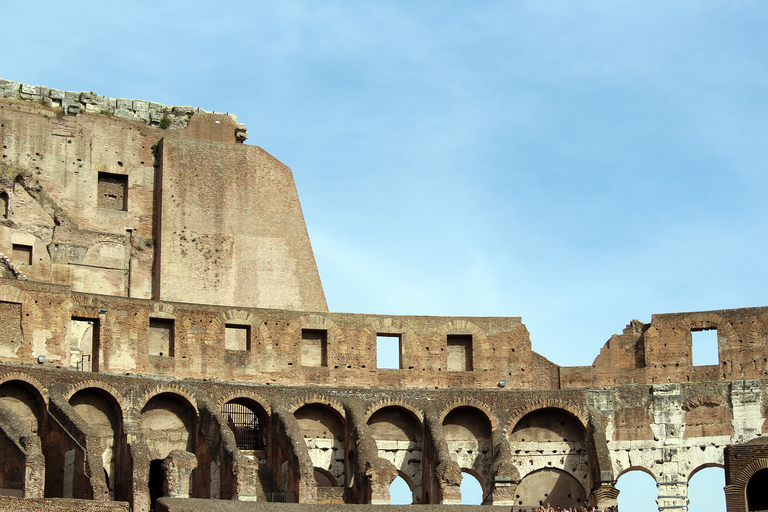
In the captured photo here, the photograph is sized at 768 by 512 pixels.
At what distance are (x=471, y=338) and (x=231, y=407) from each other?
7.99 metres

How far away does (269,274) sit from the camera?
46.5m

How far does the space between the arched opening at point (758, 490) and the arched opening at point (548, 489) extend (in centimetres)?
539

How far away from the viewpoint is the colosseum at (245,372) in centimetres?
3603

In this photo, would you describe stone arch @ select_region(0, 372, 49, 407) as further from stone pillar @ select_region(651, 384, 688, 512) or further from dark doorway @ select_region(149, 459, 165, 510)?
stone pillar @ select_region(651, 384, 688, 512)

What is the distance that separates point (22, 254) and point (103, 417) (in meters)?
8.87

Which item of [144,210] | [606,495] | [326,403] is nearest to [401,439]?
[326,403]

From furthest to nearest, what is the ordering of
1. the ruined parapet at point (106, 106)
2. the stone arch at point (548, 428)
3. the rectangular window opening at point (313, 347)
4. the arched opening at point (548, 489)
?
the ruined parapet at point (106, 106)
the rectangular window opening at point (313, 347)
the arched opening at point (548, 489)
the stone arch at point (548, 428)

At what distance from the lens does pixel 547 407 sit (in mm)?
40531

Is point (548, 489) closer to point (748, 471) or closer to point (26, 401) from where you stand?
point (748, 471)

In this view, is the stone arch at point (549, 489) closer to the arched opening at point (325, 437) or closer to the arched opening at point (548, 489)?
→ the arched opening at point (548, 489)

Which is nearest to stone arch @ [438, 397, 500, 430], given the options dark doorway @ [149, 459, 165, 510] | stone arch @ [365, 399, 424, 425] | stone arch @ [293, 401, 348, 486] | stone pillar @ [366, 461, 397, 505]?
stone arch @ [365, 399, 424, 425]

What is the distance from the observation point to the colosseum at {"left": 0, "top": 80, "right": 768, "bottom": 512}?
118ft

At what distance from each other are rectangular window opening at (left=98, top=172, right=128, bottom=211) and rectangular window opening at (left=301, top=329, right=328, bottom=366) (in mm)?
9436

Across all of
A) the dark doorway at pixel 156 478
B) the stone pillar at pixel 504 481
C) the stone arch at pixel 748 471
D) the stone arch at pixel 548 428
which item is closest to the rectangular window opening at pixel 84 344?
the dark doorway at pixel 156 478
